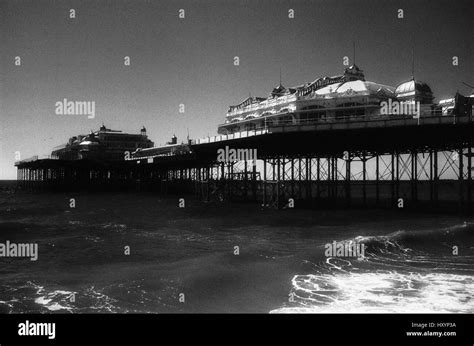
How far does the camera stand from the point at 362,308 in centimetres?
1306

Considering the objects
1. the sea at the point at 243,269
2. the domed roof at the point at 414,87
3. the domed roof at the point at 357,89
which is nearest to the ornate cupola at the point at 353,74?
the domed roof at the point at 357,89

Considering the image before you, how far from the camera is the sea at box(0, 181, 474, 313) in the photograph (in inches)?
547

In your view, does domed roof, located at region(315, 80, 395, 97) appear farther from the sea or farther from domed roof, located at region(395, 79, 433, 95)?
the sea

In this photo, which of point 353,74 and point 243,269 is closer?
point 243,269

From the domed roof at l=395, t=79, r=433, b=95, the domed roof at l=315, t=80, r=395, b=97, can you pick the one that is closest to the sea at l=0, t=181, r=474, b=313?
the domed roof at l=395, t=79, r=433, b=95

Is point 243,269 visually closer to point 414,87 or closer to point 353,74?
point 414,87

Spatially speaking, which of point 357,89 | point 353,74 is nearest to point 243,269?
point 357,89

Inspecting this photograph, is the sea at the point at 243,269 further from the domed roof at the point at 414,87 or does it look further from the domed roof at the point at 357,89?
the domed roof at the point at 357,89

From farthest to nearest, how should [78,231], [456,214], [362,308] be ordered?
[456,214], [78,231], [362,308]

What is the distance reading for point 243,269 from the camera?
61.6 feet
